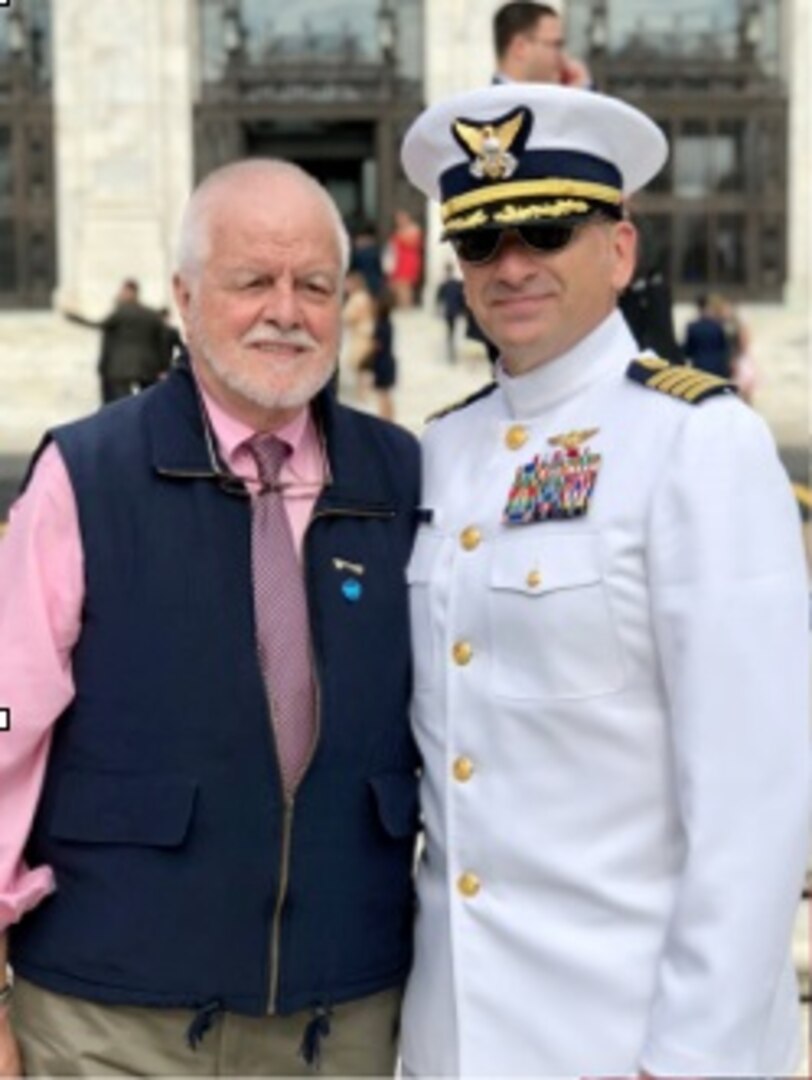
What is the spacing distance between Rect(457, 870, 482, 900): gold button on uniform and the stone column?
24048 millimetres

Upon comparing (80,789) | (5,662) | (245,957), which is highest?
(5,662)

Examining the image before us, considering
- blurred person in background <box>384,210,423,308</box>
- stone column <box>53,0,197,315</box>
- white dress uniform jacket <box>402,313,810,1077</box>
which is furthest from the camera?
Answer: stone column <box>53,0,197,315</box>

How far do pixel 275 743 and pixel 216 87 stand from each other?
26.2 metres

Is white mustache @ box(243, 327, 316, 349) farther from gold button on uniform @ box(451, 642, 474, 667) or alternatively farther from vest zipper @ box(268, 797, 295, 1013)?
vest zipper @ box(268, 797, 295, 1013)

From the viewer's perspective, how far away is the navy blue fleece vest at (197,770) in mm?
2336

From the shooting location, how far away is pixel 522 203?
7.55ft

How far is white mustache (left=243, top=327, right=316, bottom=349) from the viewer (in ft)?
7.83

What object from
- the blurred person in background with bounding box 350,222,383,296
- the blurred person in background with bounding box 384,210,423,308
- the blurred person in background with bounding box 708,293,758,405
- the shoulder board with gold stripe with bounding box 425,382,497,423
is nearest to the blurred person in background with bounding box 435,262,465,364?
the blurred person in background with bounding box 384,210,423,308

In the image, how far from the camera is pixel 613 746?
2.16 meters

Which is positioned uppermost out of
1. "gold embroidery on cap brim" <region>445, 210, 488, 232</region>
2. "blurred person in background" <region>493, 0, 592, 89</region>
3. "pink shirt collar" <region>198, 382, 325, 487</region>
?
"blurred person in background" <region>493, 0, 592, 89</region>

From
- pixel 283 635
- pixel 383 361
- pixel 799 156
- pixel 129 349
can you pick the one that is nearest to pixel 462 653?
pixel 283 635

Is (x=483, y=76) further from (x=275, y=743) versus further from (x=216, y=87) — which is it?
(x=275, y=743)

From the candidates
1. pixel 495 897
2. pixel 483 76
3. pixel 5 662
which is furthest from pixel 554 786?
pixel 483 76

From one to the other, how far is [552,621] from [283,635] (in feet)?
1.24
